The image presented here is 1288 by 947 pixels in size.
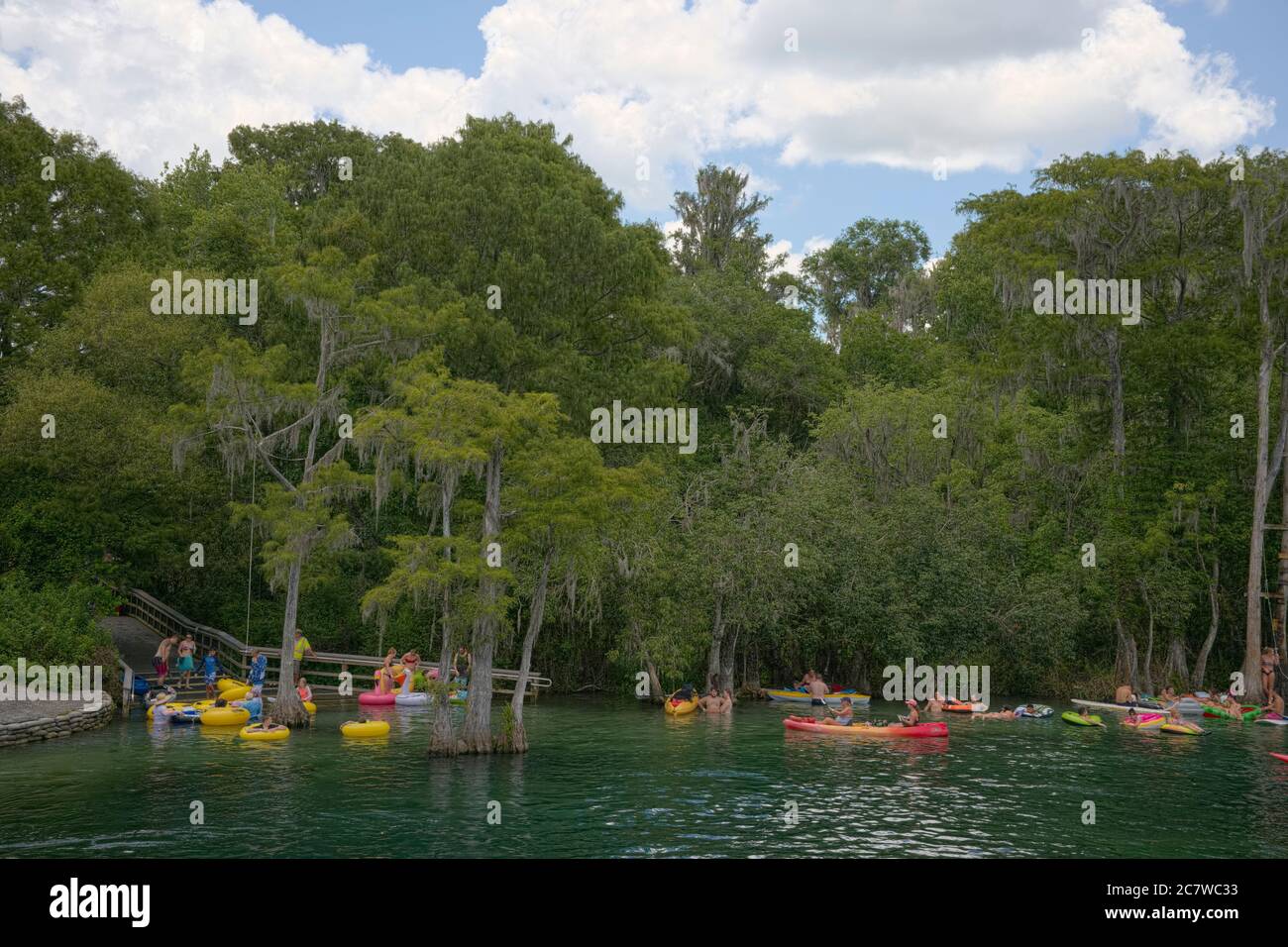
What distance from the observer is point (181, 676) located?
1527 inches

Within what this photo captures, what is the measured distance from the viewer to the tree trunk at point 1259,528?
138 feet

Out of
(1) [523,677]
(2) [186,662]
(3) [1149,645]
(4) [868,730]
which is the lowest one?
(4) [868,730]

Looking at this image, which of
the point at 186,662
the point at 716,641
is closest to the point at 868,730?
the point at 716,641

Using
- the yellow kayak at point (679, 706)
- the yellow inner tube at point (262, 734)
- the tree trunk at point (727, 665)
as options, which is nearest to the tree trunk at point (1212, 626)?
the tree trunk at point (727, 665)

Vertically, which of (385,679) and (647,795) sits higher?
(385,679)

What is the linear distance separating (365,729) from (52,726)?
7957 millimetres

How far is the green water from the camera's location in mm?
18641

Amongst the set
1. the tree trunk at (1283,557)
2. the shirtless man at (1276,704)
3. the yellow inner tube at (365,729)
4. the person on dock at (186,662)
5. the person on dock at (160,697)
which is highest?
the tree trunk at (1283,557)

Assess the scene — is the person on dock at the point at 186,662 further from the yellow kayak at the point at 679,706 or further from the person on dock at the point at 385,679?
the yellow kayak at the point at 679,706

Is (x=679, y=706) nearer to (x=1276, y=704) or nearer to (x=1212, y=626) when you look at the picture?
(x=1276, y=704)

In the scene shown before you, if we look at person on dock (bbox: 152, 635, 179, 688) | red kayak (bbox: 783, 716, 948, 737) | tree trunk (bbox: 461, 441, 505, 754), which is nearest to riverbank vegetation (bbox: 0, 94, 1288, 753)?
tree trunk (bbox: 461, 441, 505, 754)

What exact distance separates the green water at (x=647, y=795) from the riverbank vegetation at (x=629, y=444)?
5.57 metres

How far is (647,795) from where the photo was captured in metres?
23.2
